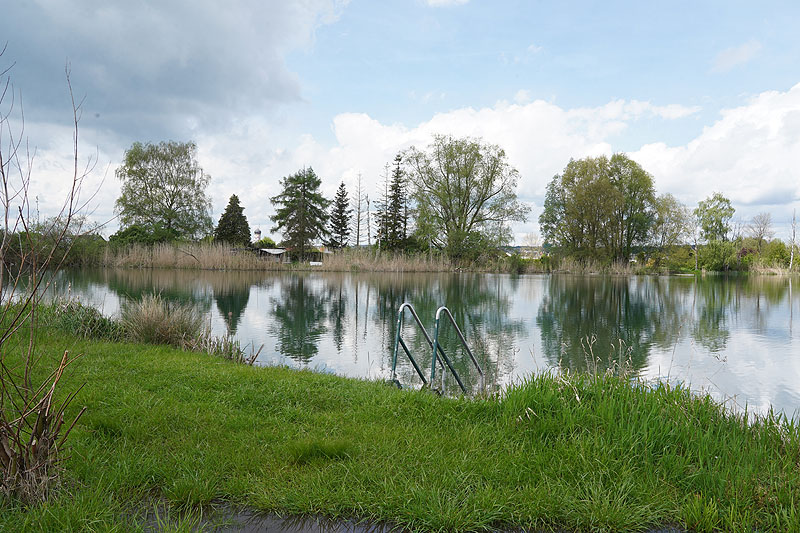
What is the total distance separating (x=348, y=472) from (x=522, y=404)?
1.69 meters

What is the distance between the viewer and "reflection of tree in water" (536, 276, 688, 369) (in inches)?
401

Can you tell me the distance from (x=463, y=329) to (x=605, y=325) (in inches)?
175

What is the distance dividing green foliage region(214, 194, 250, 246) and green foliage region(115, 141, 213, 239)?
Result: 3.93 metres

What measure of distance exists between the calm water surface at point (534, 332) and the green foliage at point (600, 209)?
26038mm

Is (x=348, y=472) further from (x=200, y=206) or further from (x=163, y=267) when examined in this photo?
(x=200, y=206)

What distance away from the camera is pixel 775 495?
2.83m

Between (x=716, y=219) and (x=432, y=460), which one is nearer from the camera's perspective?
(x=432, y=460)

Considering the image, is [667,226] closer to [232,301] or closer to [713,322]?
[713,322]

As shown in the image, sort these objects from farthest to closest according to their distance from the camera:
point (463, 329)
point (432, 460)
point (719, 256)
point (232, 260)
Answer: point (719, 256), point (232, 260), point (463, 329), point (432, 460)

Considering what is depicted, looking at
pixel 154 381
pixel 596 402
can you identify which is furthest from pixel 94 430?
pixel 596 402

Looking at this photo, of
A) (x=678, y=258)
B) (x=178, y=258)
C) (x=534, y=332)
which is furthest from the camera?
(x=678, y=258)

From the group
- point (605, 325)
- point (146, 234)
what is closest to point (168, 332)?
point (605, 325)

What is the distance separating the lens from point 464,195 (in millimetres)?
47375

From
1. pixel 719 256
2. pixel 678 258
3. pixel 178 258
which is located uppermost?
pixel 719 256
